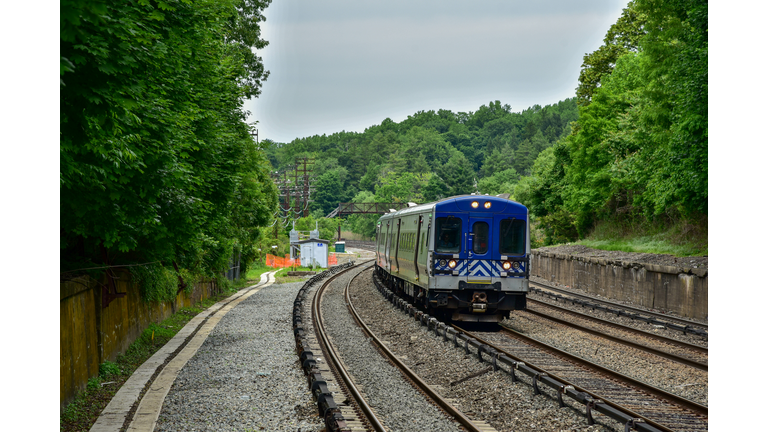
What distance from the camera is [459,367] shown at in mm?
11875

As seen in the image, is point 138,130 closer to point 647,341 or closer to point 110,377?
point 110,377

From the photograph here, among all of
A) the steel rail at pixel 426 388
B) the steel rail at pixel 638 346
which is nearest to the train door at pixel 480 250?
the steel rail at pixel 638 346

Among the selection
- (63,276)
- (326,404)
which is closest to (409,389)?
(326,404)

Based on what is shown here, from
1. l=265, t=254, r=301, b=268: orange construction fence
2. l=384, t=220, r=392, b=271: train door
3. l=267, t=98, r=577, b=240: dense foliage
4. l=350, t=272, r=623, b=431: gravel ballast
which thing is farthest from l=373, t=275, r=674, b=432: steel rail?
l=267, t=98, r=577, b=240: dense foliage

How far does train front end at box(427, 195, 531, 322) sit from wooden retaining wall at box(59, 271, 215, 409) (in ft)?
23.9

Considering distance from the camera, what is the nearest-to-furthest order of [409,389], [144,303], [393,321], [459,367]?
[409,389], [459,367], [144,303], [393,321]

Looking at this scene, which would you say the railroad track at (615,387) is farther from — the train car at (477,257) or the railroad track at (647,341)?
the train car at (477,257)

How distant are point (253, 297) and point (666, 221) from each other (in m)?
21.6

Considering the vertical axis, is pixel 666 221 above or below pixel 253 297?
above

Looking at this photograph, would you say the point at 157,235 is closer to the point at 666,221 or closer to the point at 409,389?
the point at 409,389

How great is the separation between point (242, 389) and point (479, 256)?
7809mm

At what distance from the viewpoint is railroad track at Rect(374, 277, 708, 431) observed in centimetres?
806

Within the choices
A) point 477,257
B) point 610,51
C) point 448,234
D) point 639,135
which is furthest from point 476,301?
point 610,51

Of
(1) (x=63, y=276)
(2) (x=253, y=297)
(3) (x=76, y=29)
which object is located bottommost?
(2) (x=253, y=297)
